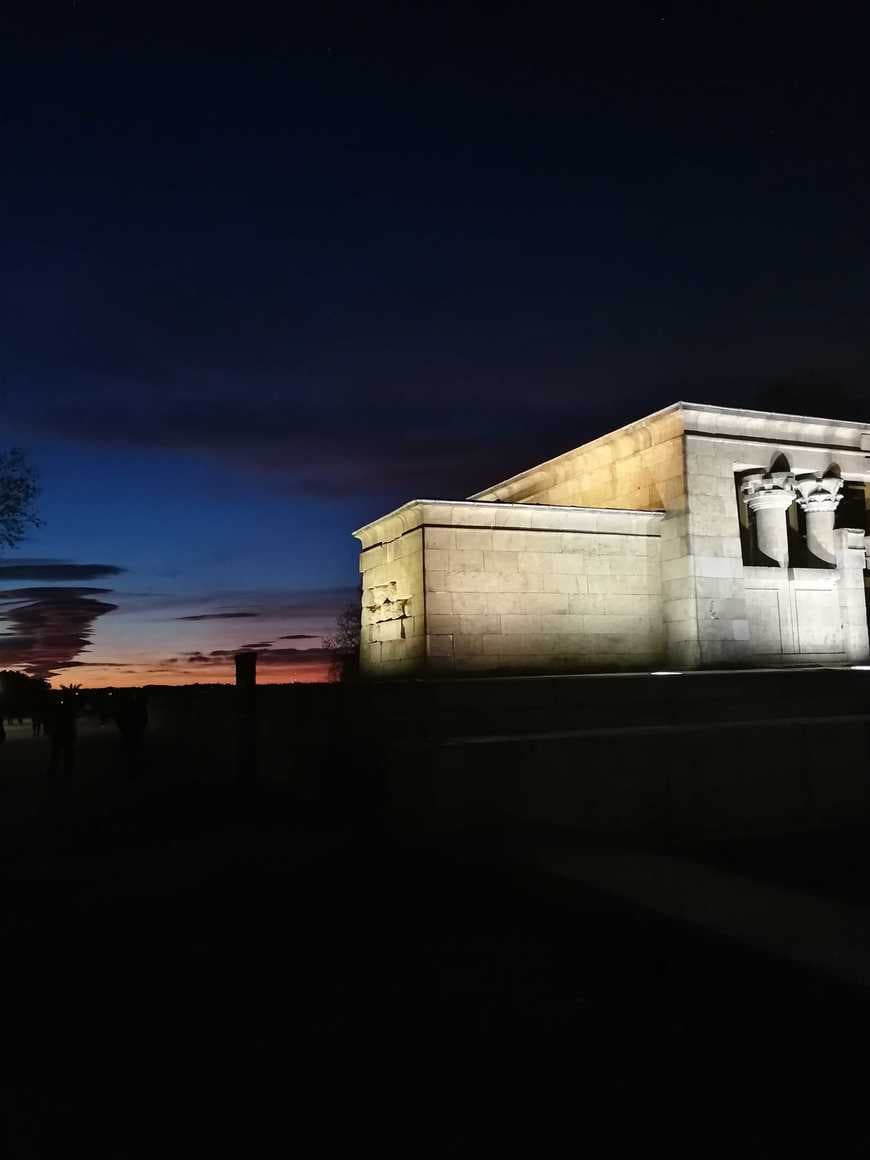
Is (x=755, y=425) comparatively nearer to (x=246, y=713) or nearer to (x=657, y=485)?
(x=657, y=485)

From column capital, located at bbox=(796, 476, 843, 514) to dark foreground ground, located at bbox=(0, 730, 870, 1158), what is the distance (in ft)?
41.9

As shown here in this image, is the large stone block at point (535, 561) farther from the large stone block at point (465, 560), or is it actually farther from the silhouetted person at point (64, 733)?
the silhouetted person at point (64, 733)

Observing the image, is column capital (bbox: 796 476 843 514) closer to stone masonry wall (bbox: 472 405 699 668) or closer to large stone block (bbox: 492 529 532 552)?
stone masonry wall (bbox: 472 405 699 668)

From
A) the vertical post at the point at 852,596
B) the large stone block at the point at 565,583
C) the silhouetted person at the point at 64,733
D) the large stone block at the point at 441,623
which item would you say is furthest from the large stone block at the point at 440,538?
the vertical post at the point at 852,596

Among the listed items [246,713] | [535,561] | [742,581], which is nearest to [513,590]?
[535,561]

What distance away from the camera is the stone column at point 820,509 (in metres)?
19.5

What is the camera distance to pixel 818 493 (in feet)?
64.5

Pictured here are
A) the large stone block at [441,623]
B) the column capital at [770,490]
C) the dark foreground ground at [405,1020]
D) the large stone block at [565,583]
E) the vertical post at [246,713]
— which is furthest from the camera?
the column capital at [770,490]

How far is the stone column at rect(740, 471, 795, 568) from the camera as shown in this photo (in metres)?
19.0

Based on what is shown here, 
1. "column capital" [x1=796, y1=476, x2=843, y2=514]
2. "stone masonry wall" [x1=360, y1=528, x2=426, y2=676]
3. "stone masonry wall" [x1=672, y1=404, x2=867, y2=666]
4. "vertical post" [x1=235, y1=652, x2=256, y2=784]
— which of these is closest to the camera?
"vertical post" [x1=235, y1=652, x2=256, y2=784]

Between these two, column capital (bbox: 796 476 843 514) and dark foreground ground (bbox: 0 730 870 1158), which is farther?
column capital (bbox: 796 476 843 514)

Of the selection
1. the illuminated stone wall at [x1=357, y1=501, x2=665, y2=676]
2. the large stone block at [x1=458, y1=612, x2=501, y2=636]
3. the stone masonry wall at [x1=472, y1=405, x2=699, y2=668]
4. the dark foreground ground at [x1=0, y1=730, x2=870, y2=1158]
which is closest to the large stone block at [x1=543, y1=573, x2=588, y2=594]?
the illuminated stone wall at [x1=357, y1=501, x2=665, y2=676]

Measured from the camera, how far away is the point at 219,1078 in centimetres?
428

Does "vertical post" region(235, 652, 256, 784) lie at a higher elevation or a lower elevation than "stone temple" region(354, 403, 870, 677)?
lower
